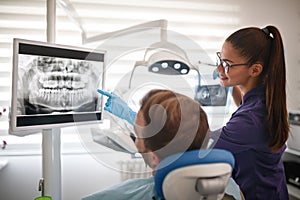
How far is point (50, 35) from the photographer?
1.46 meters

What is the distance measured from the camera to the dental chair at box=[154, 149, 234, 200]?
32.5 inches

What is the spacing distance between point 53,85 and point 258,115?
3.44 ft

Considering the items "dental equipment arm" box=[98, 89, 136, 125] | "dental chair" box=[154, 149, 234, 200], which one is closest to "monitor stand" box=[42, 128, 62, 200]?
"dental equipment arm" box=[98, 89, 136, 125]

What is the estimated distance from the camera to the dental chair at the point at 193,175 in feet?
2.71

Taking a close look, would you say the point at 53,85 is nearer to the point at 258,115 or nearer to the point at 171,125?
the point at 171,125

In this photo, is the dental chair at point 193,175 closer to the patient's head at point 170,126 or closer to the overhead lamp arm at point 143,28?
the patient's head at point 170,126

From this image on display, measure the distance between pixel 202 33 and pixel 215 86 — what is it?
0.64 m

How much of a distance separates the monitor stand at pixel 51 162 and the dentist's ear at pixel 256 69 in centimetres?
106

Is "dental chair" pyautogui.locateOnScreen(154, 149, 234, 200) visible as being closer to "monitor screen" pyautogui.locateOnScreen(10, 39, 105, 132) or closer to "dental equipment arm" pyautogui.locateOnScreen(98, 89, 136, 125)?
"dental equipment arm" pyautogui.locateOnScreen(98, 89, 136, 125)

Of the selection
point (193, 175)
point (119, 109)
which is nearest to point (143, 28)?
point (119, 109)

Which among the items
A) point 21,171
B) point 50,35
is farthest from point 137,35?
point 21,171

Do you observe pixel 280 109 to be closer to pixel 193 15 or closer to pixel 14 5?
pixel 193 15

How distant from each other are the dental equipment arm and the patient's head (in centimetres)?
17

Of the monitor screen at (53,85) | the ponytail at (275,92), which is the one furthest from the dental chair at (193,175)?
the ponytail at (275,92)
